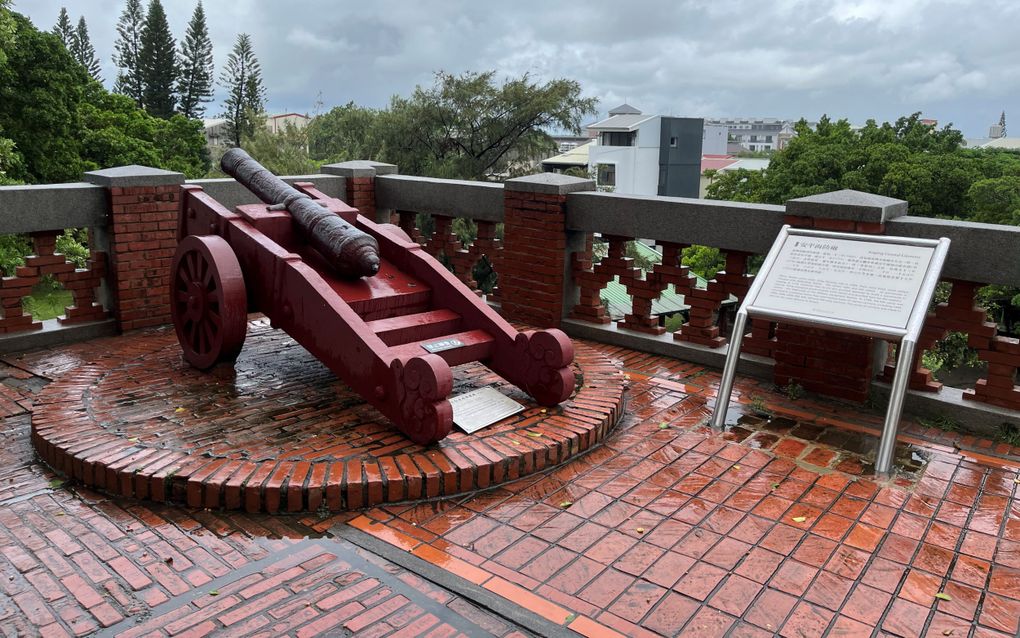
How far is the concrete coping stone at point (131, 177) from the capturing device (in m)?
5.96

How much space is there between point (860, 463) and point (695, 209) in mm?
2079

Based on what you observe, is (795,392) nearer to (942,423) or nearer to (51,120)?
(942,423)

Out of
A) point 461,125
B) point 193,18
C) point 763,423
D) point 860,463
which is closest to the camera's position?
point 860,463

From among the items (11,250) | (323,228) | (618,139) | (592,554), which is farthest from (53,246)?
(618,139)

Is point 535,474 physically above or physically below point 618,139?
below

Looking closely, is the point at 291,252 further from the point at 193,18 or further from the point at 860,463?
the point at 193,18

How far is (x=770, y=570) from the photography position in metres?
3.19

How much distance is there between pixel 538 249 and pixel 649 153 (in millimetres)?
55349

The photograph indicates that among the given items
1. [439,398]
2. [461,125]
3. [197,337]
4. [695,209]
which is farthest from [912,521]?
[461,125]

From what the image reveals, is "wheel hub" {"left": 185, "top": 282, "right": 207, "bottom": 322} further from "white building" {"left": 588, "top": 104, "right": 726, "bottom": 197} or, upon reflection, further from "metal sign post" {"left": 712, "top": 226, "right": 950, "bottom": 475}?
"white building" {"left": 588, "top": 104, "right": 726, "bottom": 197}

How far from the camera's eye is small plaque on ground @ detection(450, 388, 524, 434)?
4266 mm

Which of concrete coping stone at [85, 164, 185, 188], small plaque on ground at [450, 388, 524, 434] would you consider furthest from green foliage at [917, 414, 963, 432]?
concrete coping stone at [85, 164, 185, 188]

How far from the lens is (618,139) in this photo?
59.5m

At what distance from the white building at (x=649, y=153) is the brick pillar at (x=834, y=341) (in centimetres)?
5112
